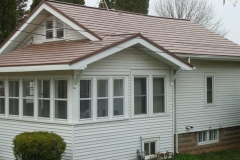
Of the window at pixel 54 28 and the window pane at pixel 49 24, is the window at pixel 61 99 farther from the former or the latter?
the window pane at pixel 49 24

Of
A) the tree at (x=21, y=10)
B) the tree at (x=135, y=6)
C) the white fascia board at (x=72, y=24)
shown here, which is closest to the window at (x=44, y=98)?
the white fascia board at (x=72, y=24)

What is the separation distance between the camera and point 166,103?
15969 millimetres

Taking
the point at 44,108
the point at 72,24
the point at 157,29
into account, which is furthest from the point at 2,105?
the point at 157,29

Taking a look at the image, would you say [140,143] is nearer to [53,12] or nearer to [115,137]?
[115,137]

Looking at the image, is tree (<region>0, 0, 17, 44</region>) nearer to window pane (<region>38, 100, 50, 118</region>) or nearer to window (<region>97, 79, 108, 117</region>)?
window pane (<region>38, 100, 50, 118</region>)

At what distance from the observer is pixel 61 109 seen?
540 inches

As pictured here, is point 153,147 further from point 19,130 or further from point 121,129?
point 19,130

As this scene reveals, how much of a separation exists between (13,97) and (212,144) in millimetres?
8059

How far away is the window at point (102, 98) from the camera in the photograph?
13.9m

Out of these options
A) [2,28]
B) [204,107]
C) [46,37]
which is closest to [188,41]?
[204,107]

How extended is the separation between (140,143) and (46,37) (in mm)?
5184

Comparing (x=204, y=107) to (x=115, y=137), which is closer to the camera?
(x=115, y=137)

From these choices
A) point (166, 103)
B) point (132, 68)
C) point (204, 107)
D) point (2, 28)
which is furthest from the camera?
point (2, 28)

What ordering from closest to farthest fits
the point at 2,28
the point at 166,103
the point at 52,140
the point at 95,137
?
the point at 52,140 → the point at 95,137 → the point at 166,103 → the point at 2,28
